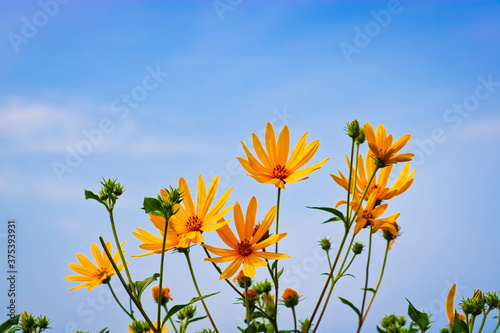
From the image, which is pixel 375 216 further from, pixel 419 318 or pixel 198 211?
pixel 198 211

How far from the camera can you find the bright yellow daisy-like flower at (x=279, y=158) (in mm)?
1614

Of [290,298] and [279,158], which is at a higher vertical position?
[279,158]

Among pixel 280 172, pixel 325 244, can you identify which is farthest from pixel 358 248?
pixel 280 172

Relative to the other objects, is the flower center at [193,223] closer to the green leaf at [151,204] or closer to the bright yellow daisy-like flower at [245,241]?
the bright yellow daisy-like flower at [245,241]

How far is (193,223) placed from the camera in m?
1.59

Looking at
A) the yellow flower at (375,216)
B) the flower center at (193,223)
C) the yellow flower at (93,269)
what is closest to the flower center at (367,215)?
the yellow flower at (375,216)

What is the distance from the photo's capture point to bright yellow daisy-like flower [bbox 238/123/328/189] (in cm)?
161

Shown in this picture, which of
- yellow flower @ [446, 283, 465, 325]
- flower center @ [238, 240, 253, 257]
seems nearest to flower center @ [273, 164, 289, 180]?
flower center @ [238, 240, 253, 257]

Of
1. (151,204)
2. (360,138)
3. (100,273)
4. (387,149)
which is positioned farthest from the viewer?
(100,273)

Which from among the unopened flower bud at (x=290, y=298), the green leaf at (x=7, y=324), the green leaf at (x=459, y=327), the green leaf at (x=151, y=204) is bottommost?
the green leaf at (x=459, y=327)

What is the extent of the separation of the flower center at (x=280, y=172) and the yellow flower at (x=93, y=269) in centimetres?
73

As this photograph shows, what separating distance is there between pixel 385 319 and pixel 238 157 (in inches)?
59.1

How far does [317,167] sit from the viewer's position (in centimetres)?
157

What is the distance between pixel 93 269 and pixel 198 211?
66 centimetres
